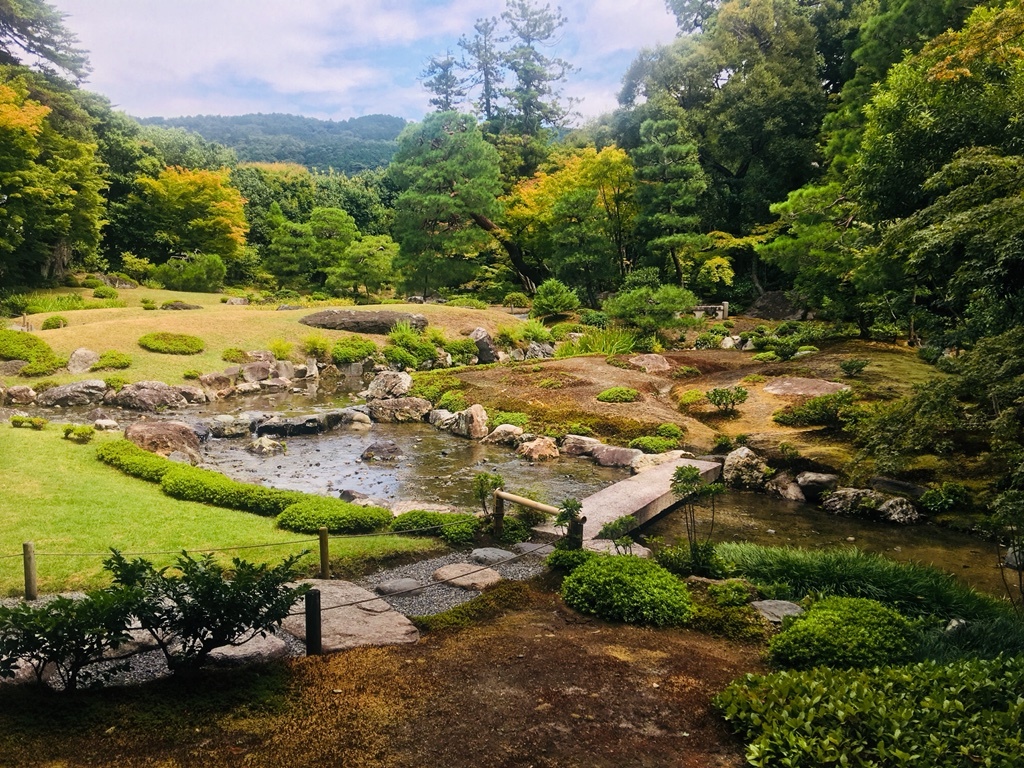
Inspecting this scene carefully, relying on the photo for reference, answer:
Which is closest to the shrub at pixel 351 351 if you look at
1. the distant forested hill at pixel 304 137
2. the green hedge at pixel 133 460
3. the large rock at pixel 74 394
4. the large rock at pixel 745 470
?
the large rock at pixel 74 394

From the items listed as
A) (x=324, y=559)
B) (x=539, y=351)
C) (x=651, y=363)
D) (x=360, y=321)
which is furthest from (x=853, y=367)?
(x=360, y=321)

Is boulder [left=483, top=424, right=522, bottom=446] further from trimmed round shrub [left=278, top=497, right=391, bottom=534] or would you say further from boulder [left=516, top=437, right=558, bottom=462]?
trimmed round shrub [left=278, top=497, right=391, bottom=534]

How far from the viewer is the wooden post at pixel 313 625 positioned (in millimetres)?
4820

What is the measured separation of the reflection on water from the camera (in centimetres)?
823

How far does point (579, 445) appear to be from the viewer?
14352 mm

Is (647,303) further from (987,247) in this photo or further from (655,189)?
(987,247)

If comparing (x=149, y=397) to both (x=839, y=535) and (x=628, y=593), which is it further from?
(x=839, y=535)

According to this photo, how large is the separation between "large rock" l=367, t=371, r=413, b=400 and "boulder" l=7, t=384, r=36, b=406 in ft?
30.0

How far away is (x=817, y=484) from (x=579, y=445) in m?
Result: 5.14

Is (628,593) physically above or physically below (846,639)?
below

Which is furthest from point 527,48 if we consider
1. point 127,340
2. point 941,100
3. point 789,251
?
point 941,100

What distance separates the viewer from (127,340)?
21.2m

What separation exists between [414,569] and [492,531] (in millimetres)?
1471

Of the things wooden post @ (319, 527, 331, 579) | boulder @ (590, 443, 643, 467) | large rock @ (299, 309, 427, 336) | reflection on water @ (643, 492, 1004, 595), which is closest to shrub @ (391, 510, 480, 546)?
wooden post @ (319, 527, 331, 579)
